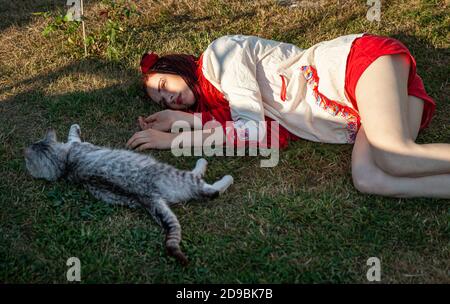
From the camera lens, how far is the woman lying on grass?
304 centimetres

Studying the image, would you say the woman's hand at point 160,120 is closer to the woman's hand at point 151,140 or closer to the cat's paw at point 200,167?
the woman's hand at point 151,140

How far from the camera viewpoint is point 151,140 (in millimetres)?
3584

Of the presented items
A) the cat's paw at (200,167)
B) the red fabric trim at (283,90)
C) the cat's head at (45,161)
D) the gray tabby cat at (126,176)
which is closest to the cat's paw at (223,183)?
the gray tabby cat at (126,176)

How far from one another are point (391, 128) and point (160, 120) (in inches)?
62.2

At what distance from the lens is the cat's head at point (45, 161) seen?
129 inches

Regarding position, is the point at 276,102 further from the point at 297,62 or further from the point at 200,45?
the point at 200,45

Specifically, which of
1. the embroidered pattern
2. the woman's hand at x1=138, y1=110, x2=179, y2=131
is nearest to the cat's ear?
the woman's hand at x1=138, y1=110, x2=179, y2=131

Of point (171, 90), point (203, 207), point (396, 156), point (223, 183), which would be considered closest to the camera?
point (396, 156)

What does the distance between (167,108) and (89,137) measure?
60cm

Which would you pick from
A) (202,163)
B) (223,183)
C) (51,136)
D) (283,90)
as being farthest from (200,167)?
(51,136)

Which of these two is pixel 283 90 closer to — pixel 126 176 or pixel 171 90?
pixel 171 90
